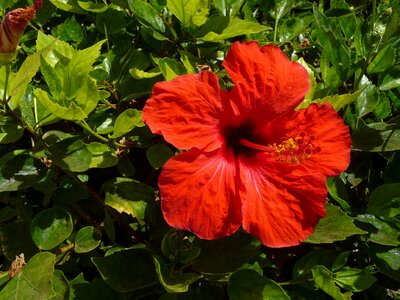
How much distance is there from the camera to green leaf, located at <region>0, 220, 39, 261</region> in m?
1.47

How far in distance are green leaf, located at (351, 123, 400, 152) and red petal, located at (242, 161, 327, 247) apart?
38 cm

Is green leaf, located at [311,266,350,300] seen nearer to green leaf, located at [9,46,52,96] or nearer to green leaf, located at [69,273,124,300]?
green leaf, located at [69,273,124,300]

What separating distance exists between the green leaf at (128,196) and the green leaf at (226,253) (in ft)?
0.72

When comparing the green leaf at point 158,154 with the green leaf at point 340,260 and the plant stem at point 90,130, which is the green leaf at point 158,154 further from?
the green leaf at point 340,260

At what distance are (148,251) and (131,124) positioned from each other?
0.39 m

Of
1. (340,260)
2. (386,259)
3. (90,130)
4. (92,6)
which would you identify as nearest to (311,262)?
(340,260)

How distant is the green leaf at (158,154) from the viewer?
146cm

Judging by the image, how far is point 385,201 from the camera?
1.51m

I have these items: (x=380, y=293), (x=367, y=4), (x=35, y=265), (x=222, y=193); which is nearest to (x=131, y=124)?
(x=222, y=193)

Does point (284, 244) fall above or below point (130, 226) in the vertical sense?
above

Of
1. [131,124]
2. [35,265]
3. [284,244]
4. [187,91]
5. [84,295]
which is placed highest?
[187,91]

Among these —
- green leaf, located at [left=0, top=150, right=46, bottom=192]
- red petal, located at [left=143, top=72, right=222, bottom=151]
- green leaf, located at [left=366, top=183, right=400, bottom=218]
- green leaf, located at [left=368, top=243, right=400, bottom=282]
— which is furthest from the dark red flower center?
green leaf, located at [left=0, top=150, right=46, bottom=192]

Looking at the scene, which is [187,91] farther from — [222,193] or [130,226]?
[130,226]

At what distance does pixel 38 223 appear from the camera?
1.42m
